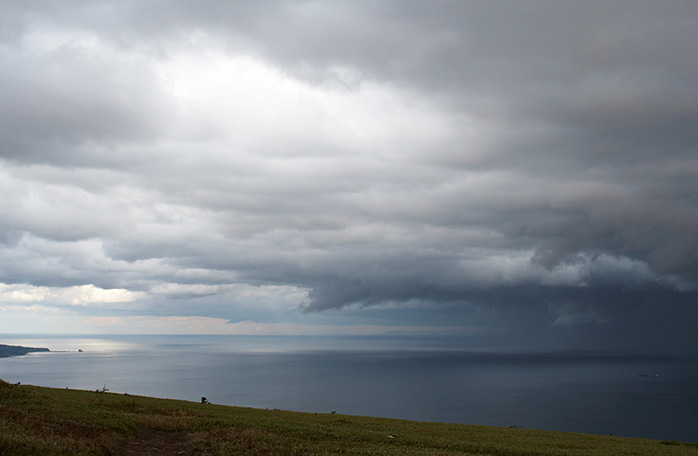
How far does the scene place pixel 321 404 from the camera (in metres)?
166

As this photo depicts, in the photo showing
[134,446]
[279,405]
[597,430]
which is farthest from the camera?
[279,405]

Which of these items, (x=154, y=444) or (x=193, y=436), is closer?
(x=154, y=444)

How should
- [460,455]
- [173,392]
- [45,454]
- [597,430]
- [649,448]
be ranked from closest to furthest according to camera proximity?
[45,454] < [460,455] < [649,448] < [597,430] < [173,392]

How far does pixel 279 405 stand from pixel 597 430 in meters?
93.7

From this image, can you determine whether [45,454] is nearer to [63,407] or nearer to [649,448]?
[63,407]

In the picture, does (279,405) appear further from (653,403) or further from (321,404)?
(653,403)

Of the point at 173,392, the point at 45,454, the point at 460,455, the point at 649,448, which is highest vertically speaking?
the point at 45,454

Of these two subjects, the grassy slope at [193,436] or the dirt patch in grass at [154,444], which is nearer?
the grassy slope at [193,436]

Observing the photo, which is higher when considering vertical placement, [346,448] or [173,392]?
[346,448]

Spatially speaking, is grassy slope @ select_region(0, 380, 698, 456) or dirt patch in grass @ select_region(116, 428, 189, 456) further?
dirt patch in grass @ select_region(116, 428, 189, 456)

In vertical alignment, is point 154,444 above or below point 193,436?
below

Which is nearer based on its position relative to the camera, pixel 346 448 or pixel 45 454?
pixel 45 454

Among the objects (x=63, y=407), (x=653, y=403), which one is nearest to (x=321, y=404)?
(x=653, y=403)

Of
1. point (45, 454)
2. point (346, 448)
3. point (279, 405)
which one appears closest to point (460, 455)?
point (346, 448)
